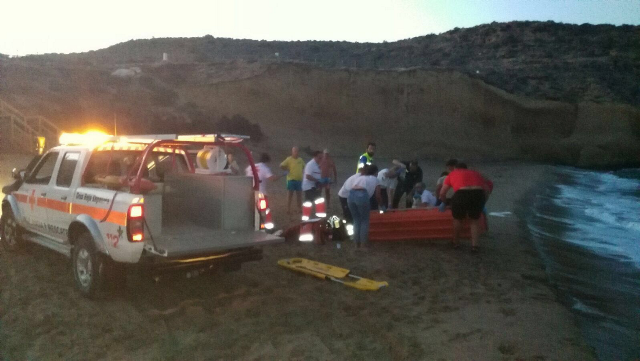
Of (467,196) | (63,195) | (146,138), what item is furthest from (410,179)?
(63,195)

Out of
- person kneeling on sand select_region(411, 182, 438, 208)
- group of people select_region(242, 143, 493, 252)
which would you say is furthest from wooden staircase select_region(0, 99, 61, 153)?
person kneeling on sand select_region(411, 182, 438, 208)

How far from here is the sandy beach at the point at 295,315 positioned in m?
5.21

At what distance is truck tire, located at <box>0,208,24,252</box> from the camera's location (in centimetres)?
842

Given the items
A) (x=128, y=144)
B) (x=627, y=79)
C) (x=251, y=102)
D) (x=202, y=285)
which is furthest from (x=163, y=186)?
(x=627, y=79)

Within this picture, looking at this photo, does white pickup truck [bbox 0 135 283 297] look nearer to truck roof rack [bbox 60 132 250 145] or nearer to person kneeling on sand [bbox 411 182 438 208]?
truck roof rack [bbox 60 132 250 145]

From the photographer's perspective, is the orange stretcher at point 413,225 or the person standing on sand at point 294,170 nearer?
the orange stretcher at point 413,225

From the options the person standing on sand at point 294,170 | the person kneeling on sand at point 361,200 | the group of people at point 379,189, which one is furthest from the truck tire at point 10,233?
the person standing on sand at point 294,170

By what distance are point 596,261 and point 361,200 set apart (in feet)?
14.7

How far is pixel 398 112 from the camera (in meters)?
45.6

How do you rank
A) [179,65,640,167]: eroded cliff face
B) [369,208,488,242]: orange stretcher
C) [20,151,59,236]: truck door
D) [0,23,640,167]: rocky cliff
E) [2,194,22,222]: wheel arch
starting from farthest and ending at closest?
[179,65,640,167]: eroded cliff face → [0,23,640,167]: rocky cliff → [369,208,488,242]: orange stretcher → [2,194,22,222]: wheel arch → [20,151,59,236]: truck door

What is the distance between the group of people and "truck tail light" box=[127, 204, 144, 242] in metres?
3.47

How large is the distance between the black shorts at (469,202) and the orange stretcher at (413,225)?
507mm

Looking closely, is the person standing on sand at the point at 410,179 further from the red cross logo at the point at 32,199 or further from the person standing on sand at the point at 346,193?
the red cross logo at the point at 32,199

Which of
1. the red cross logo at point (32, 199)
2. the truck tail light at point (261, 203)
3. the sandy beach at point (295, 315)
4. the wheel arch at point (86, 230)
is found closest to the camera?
the sandy beach at point (295, 315)
